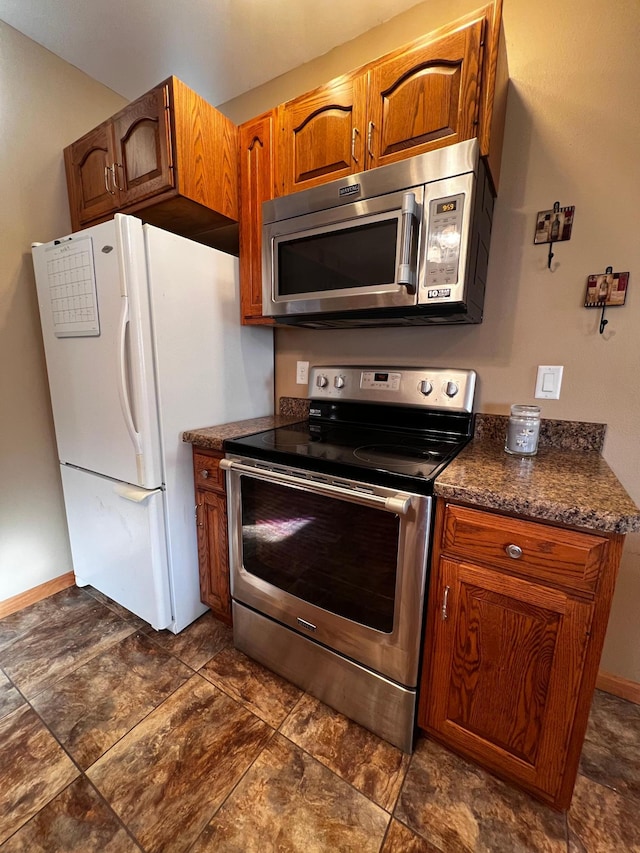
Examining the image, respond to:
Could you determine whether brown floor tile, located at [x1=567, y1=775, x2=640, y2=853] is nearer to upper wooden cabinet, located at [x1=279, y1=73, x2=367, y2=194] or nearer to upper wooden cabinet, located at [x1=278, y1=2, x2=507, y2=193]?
upper wooden cabinet, located at [x1=278, y1=2, x2=507, y2=193]

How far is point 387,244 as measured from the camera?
1199mm

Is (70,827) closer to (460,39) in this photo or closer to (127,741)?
(127,741)

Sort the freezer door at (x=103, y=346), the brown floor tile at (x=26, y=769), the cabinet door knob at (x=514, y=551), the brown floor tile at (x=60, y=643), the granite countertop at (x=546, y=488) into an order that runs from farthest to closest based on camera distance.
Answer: the brown floor tile at (x=60, y=643) < the freezer door at (x=103, y=346) < the brown floor tile at (x=26, y=769) < the cabinet door knob at (x=514, y=551) < the granite countertop at (x=546, y=488)

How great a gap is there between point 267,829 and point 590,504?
47.8 inches

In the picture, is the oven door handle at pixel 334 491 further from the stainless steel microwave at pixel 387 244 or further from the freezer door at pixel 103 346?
the stainless steel microwave at pixel 387 244

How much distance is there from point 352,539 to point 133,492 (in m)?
0.97

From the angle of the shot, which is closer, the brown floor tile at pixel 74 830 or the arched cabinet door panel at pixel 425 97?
the brown floor tile at pixel 74 830

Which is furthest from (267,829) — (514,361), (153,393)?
(514,361)

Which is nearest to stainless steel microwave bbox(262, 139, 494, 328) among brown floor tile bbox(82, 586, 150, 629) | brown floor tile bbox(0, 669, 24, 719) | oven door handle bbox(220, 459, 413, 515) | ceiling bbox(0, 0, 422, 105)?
oven door handle bbox(220, 459, 413, 515)

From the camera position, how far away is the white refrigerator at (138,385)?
138 centimetres

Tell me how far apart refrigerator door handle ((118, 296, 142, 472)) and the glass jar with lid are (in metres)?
1.42

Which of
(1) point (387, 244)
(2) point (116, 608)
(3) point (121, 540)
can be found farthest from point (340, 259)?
(2) point (116, 608)

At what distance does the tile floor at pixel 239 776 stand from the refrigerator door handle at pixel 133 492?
71 centimetres

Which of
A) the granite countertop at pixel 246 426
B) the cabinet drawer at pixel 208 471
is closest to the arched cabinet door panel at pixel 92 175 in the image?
the granite countertop at pixel 246 426
